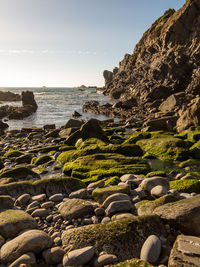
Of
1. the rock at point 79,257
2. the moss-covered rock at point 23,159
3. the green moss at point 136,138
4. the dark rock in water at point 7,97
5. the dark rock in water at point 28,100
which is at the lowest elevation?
the moss-covered rock at point 23,159

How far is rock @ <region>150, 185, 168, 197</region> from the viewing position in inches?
198

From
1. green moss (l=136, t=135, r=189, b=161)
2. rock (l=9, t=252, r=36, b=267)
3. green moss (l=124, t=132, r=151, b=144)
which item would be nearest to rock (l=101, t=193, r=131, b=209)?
rock (l=9, t=252, r=36, b=267)

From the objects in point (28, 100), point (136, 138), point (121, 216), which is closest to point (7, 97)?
point (28, 100)

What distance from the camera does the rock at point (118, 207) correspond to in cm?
438

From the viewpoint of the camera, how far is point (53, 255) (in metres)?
3.28

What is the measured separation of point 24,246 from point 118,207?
1.98 meters

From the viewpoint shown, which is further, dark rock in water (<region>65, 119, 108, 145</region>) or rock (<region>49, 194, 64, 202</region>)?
dark rock in water (<region>65, 119, 108, 145</region>)

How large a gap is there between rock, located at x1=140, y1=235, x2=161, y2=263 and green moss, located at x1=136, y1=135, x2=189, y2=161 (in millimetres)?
6485

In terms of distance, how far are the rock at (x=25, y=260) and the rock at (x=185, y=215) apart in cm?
234

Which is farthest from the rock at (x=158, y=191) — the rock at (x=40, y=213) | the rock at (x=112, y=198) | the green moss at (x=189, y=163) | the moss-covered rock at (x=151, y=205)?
the green moss at (x=189, y=163)

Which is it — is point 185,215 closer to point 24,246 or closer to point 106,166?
point 24,246

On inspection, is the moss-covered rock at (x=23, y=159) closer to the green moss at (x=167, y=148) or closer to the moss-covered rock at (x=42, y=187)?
the moss-covered rock at (x=42, y=187)

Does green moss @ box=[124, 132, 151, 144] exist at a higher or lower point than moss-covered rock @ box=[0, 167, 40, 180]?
higher

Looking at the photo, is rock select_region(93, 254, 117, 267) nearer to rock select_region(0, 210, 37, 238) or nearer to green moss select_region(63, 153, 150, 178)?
rock select_region(0, 210, 37, 238)
